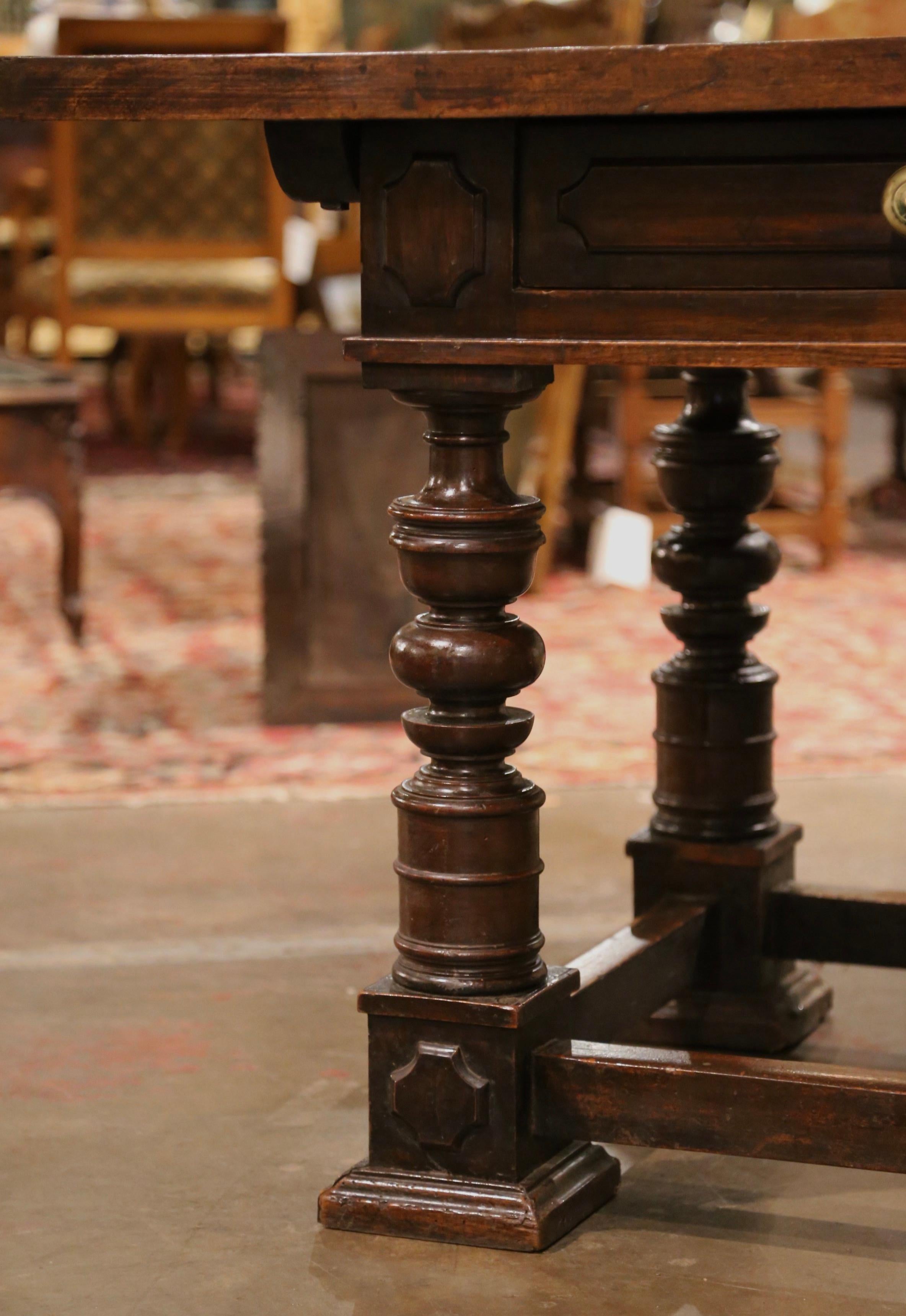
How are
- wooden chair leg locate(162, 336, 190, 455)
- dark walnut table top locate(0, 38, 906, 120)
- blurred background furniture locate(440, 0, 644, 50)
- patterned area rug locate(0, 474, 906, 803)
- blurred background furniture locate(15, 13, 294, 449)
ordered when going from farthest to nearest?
wooden chair leg locate(162, 336, 190, 455), blurred background furniture locate(15, 13, 294, 449), blurred background furniture locate(440, 0, 644, 50), patterned area rug locate(0, 474, 906, 803), dark walnut table top locate(0, 38, 906, 120)

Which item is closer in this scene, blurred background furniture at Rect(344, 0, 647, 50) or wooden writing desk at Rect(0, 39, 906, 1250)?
wooden writing desk at Rect(0, 39, 906, 1250)

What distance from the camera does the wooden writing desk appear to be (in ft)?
4.78

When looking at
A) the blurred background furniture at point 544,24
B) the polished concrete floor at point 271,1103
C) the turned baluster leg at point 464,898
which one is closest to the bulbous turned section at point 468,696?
the turned baluster leg at point 464,898

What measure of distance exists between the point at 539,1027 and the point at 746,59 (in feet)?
2.62

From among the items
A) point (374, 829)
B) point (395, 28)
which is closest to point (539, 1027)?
point (374, 829)

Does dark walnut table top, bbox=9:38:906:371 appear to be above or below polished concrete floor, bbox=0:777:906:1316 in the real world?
above

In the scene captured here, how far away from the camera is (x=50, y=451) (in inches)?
172

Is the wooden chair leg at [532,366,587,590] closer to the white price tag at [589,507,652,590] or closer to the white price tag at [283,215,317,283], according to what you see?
the white price tag at [589,507,652,590]

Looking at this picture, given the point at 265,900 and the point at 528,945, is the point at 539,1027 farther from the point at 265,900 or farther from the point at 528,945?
the point at 265,900

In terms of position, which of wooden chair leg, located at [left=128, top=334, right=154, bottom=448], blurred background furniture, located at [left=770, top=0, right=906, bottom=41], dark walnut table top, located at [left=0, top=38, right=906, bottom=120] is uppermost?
blurred background furniture, located at [left=770, top=0, right=906, bottom=41]

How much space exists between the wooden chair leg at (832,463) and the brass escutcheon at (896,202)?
4.04 m

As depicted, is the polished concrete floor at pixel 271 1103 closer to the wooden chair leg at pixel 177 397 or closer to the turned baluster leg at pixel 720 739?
the turned baluster leg at pixel 720 739

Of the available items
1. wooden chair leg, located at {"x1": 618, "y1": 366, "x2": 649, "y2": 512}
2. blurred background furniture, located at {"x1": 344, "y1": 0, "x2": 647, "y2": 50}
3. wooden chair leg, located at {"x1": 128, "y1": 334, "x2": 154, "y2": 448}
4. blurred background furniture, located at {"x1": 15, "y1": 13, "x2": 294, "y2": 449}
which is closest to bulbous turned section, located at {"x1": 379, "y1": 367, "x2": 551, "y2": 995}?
blurred background furniture, located at {"x1": 344, "y1": 0, "x2": 647, "y2": 50}

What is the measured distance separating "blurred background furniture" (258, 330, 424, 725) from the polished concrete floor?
70cm
